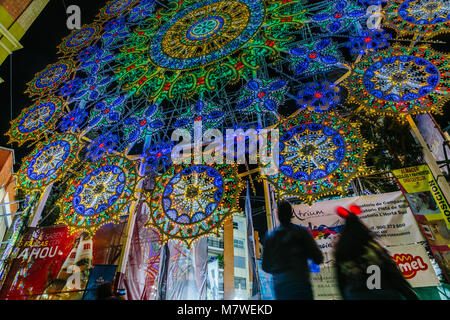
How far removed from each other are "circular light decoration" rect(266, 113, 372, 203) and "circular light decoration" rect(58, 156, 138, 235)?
3870 mm

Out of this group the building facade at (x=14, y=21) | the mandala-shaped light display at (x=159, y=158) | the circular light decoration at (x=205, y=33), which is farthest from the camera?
the building facade at (x=14, y=21)

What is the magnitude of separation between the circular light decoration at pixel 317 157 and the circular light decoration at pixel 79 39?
425 inches

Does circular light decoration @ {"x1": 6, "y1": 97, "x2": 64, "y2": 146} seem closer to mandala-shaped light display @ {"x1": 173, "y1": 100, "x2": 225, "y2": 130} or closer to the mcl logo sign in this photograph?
mandala-shaped light display @ {"x1": 173, "y1": 100, "x2": 225, "y2": 130}

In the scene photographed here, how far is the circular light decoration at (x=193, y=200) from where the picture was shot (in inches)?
265

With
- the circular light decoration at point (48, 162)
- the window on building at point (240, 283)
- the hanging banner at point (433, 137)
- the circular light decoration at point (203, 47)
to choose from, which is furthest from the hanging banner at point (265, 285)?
the window on building at point (240, 283)

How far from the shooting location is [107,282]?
695 cm

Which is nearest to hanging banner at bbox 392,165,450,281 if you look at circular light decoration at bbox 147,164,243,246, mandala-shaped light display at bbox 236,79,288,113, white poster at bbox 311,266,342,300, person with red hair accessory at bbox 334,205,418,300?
person with red hair accessory at bbox 334,205,418,300

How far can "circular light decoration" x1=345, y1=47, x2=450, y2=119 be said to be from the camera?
678cm

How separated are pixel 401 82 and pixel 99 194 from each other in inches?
323

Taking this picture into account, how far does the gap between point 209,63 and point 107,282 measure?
281 inches

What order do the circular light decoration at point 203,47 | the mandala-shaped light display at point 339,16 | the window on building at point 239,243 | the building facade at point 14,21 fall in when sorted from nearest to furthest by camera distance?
1. the mandala-shaped light display at point 339,16
2. the circular light decoration at point 203,47
3. the building facade at point 14,21
4. the window on building at point 239,243

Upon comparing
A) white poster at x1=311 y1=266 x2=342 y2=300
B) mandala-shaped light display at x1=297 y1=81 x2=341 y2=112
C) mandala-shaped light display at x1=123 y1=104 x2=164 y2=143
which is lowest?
white poster at x1=311 y1=266 x2=342 y2=300

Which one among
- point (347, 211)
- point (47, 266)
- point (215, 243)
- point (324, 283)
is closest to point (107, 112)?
point (47, 266)

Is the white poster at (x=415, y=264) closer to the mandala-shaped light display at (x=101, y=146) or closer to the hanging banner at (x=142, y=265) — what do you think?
the hanging banner at (x=142, y=265)
